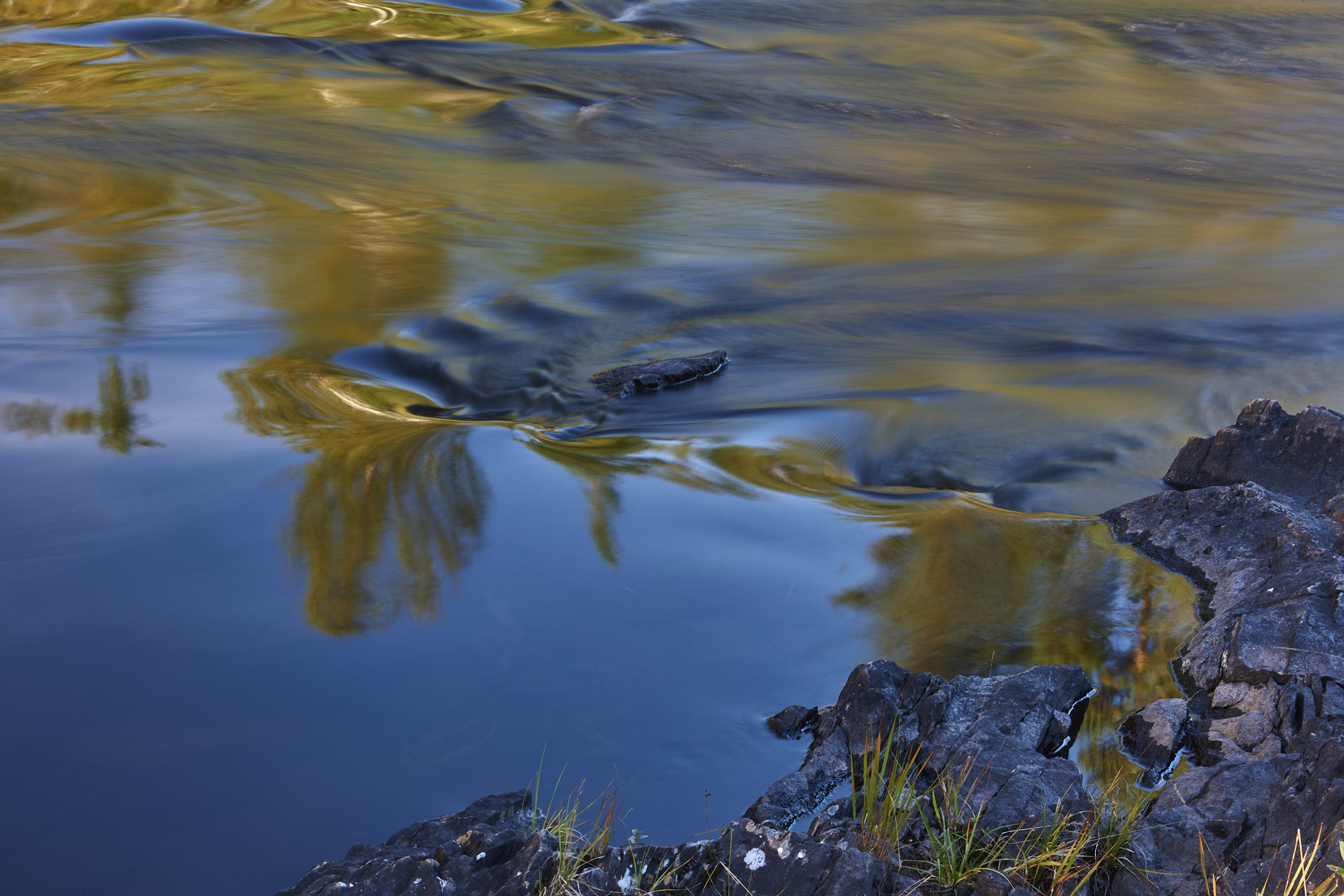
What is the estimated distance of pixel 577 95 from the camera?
1179cm

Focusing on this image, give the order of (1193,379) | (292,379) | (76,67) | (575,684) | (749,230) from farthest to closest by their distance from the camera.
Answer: (76,67) → (749,230) → (1193,379) → (292,379) → (575,684)

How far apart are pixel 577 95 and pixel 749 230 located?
14.5 ft

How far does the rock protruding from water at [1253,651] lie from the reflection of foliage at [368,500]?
85.2 inches

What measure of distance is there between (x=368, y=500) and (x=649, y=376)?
6.10 ft

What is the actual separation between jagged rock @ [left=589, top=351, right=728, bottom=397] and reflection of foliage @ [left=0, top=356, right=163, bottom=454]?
6.85ft

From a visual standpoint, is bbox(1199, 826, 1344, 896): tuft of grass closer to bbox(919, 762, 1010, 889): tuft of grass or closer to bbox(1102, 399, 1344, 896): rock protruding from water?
bbox(1102, 399, 1344, 896): rock protruding from water

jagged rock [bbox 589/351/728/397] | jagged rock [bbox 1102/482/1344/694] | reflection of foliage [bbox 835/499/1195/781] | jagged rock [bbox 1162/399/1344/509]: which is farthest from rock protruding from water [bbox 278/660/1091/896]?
jagged rock [bbox 589/351/728/397]

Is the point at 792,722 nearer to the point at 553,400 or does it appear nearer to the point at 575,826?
the point at 575,826

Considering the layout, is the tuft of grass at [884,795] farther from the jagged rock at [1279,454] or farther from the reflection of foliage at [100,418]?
the reflection of foliage at [100,418]

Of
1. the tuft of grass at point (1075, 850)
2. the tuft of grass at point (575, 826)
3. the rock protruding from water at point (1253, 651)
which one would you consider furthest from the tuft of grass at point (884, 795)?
the tuft of grass at point (575, 826)

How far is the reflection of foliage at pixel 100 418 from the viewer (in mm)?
4371

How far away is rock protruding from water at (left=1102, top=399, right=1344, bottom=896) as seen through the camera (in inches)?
81.1

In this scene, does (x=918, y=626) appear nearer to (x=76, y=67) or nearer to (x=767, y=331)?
(x=767, y=331)

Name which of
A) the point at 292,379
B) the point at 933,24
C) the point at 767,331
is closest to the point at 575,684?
the point at 292,379
